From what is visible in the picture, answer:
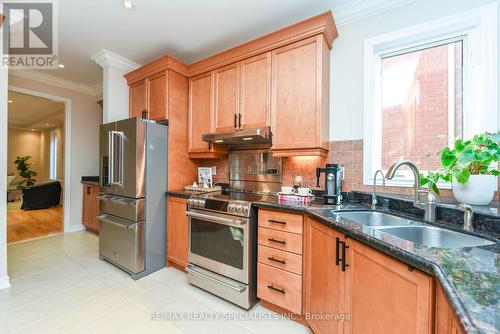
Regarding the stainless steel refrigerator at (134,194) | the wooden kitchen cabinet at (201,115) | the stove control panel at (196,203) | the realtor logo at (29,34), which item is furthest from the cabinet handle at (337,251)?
the realtor logo at (29,34)

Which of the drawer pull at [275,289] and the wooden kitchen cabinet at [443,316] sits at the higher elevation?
the wooden kitchen cabinet at [443,316]

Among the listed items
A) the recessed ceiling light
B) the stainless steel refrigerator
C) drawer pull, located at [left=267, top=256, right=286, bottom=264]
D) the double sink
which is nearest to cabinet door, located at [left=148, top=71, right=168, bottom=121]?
the stainless steel refrigerator

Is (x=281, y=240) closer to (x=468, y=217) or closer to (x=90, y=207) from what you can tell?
(x=468, y=217)

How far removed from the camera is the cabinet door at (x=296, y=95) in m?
1.91

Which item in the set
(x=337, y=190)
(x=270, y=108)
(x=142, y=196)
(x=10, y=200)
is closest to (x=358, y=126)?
(x=337, y=190)

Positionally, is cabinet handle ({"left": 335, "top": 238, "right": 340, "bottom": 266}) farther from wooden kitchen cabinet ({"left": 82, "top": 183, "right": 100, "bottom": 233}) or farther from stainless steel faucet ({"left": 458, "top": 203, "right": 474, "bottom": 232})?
wooden kitchen cabinet ({"left": 82, "top": 183, "right": 100, "bottom": 233})

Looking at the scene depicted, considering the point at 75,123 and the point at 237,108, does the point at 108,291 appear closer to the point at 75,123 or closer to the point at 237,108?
the point at 237,108

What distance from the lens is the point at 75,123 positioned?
3896 mm

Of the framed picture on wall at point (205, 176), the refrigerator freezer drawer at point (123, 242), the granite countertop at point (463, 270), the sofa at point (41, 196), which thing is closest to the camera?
the granite countertop at point (463, 270)

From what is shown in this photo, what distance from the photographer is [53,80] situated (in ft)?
11.8

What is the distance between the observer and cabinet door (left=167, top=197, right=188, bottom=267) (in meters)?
2.38

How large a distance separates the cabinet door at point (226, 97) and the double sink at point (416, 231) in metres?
1.47

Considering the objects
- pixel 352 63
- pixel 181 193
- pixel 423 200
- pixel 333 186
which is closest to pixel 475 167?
pixel 423 200

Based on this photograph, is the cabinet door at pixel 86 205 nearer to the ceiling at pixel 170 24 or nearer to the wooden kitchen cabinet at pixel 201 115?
the ceiling at pixel 170 24
